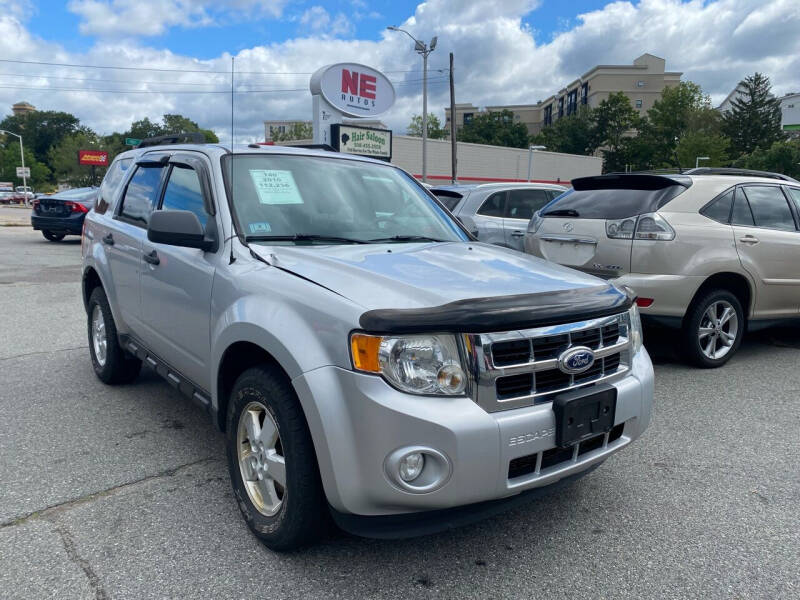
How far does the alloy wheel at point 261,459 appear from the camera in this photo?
8.13 feet

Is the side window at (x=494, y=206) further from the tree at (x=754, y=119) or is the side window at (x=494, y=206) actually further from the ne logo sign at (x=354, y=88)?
the tree at (x=754, y=119)

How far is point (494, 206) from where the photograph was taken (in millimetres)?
8469

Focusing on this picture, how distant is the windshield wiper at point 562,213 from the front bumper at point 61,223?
13186mm

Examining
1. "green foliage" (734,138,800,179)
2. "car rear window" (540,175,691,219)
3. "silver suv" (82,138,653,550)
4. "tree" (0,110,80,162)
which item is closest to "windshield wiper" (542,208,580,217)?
"car rear window" (540,175,691,219)

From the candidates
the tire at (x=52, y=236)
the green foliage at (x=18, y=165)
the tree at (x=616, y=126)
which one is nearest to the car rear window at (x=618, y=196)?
the tire at (x=52, y=236)

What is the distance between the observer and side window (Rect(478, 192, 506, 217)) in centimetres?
837

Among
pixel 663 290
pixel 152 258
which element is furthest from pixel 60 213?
pixel 663 290

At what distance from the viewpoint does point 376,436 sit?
6.72 ft

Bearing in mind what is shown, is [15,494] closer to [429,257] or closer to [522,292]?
[429,257]

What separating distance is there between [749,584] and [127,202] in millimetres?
4252

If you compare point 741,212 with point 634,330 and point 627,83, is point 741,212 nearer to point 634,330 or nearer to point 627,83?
point 634,330

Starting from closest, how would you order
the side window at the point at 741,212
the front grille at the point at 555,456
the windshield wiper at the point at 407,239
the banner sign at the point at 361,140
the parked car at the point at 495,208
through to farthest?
1. the front grille at the point at 555,456
2. the windshield wiper at the point at 407,239
3. the side window at the point at 741,212
4. the parked car at the point at 495,208
5. the banner sign at the point at 361,140

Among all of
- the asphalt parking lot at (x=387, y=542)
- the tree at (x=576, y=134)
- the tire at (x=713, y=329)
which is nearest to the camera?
the asphalt parking lot at (x=387, y=542)

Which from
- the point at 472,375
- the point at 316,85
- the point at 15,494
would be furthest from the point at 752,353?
the point at 316,85
